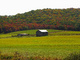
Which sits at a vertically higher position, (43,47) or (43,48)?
(43,48)

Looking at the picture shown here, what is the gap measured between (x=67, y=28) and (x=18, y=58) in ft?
410

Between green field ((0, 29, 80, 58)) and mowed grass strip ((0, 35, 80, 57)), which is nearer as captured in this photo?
green field ((0, 29, 80, 58))

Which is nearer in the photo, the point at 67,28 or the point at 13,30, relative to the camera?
the point at 67,28

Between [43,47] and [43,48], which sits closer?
[43,48]

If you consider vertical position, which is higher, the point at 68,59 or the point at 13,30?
the point at 68,59

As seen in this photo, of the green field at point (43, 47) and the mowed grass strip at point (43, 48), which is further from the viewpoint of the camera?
the mowed grass strip at point (43, 48)

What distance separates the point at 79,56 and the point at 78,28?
115 m

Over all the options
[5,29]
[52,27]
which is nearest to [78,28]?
[52,27]

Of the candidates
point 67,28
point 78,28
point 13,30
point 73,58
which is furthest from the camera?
point 13,30

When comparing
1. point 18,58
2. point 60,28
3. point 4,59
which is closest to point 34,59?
point 18,58

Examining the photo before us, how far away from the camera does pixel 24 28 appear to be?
157 m

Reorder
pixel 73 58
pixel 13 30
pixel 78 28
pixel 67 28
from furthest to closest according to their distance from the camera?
pixel 13 30
pixel 67 28
pixel 78 28
pixel 73 58

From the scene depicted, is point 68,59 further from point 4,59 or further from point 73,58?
point 4,59

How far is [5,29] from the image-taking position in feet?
489
